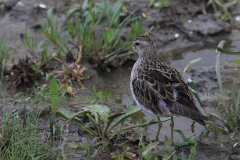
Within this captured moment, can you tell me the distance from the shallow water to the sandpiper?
0.42m

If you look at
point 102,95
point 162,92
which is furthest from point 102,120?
point 102,95

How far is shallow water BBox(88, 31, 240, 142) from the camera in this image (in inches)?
217

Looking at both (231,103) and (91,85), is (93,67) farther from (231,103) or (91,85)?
(231,103)

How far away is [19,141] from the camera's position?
422cm

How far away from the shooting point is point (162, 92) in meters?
4.72

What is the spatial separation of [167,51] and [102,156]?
452 centimetres

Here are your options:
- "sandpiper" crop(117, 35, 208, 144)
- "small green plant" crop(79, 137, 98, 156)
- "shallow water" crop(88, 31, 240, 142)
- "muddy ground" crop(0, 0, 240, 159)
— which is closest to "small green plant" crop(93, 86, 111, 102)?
"muddy ground" crop(0, 0, 240, 159)

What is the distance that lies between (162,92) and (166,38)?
4.25 meters

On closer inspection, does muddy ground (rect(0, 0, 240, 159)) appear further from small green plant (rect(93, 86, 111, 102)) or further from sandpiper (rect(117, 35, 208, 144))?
sandpiper (rect(117, 35, 208, 144))

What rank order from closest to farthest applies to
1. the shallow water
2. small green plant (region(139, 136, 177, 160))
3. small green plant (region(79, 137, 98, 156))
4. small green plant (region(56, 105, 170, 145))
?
small green plant (region(139, 136, 177, 160)), small green plant (region(79, 137, 98, 156)), small green plant (region(56, 105, 170, 145)), the shallow water

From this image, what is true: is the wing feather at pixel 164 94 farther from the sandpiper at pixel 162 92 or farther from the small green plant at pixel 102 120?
the small green plant at pixel 102 120

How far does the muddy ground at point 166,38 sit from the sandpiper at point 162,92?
0.76 metres

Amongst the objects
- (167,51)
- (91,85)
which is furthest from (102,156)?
(167,51)

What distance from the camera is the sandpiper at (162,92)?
4508 millimetres
